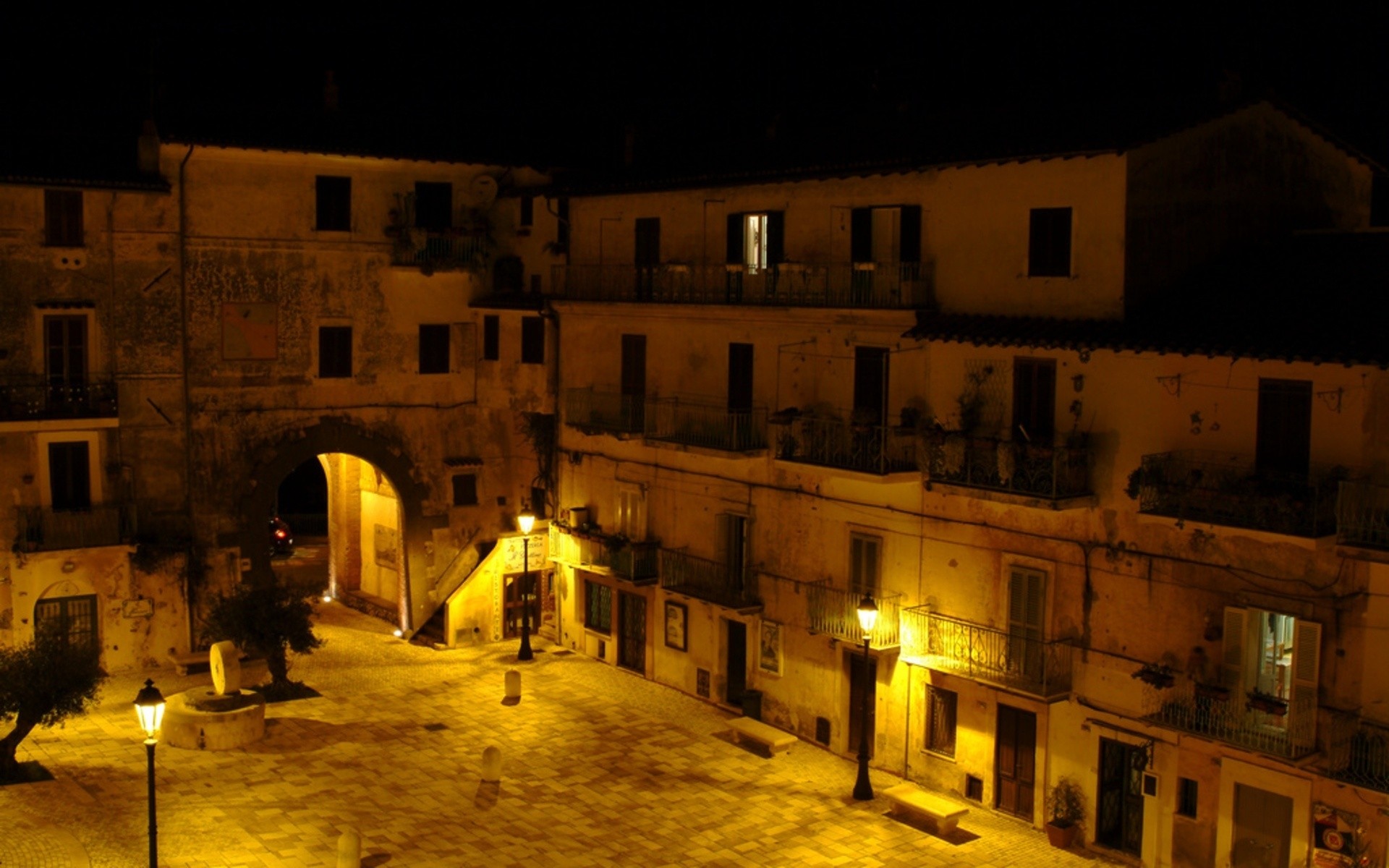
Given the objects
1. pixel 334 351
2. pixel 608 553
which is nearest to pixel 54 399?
pixel 334 351

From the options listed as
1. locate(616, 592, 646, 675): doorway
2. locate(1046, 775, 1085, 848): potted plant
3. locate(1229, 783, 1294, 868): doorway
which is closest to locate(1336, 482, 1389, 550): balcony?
locate(1229, 783, 1294, 868): doorway

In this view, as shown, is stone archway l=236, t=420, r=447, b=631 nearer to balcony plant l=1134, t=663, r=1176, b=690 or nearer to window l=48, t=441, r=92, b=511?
window l=48, t=441, r=92, b=511

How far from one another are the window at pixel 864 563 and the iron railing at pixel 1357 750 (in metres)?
9.46

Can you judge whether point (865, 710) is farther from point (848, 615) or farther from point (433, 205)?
point (433, 205)

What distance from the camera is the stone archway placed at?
3494 centimetres

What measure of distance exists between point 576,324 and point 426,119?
8.12 meters

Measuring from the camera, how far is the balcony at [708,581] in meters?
30.8

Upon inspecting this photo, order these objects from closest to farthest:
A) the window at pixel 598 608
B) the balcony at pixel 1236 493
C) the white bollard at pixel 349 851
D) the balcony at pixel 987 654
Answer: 1. the balcony at pixel 1236 493
2. the white bollard at pixel 349 851
3. the balcony at pixel 987 654
4. the window at pixel 598 608

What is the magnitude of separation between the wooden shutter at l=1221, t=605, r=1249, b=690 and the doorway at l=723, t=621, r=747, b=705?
12.0 meters

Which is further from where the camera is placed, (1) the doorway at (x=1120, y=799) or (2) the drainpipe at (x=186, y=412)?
(2) the drainpipe at (x=186, y=412)

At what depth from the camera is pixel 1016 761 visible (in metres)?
25.2

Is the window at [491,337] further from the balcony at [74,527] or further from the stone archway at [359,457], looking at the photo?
the balcony at [74,527]

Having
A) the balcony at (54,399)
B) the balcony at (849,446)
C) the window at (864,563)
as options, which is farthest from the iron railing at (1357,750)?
the balcony at (54,399)

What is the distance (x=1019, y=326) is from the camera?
23922mm
